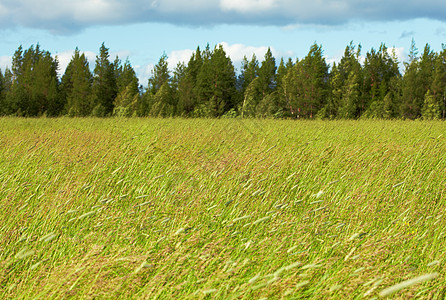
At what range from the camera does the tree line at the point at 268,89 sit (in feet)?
110

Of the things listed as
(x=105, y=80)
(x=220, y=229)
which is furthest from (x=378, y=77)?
(x=220, y=229)

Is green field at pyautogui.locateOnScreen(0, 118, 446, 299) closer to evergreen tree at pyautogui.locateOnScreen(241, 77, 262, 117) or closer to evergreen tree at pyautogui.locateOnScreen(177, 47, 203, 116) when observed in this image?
evergreen tree at pyautogui.locateOnScreen(241, 77, 262, 117)

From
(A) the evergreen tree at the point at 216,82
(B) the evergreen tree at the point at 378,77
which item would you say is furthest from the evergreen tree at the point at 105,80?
(B) the evergreen tree at the point at 378,77

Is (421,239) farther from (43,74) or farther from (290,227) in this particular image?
(43,74)

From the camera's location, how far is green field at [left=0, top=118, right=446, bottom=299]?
6.06 feet

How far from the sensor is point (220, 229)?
9.10 ft

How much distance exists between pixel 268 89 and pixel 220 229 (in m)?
38.8

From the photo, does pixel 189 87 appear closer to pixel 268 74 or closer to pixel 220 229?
pixel 268 74

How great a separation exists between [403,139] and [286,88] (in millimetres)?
31243

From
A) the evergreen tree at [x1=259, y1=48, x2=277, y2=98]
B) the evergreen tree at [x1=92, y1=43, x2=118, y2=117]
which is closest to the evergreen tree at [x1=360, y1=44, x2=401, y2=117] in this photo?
the evergreen tree at [x1=259, y1=48, x2=277, y2=98]

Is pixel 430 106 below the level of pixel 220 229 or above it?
above

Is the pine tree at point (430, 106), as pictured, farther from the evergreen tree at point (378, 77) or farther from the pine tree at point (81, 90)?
the pine tree at point (81, 90)

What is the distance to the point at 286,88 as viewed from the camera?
38.2m

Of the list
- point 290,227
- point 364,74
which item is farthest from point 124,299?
point 364,74
